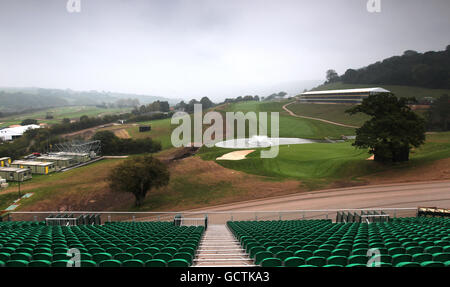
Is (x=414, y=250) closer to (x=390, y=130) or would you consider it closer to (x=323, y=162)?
(x=390, y=130)

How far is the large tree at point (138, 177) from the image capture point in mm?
27812

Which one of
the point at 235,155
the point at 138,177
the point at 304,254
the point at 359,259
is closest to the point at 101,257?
the point at 304,254

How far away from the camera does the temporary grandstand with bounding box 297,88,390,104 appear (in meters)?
91.9

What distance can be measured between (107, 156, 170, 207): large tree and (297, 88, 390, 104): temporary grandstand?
78.4m

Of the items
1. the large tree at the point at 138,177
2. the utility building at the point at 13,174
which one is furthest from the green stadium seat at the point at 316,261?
the utility building at the point at 13,174

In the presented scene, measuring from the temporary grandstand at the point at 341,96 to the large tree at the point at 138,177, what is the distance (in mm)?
78361

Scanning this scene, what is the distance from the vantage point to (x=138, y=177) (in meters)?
28.0

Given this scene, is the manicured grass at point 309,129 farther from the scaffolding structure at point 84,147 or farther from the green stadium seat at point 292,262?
the green stadium seat at point 292,262

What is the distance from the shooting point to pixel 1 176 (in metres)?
43.4

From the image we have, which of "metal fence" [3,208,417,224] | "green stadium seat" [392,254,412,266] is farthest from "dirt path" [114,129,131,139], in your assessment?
"green stadium seat" [392,254,412,266]
